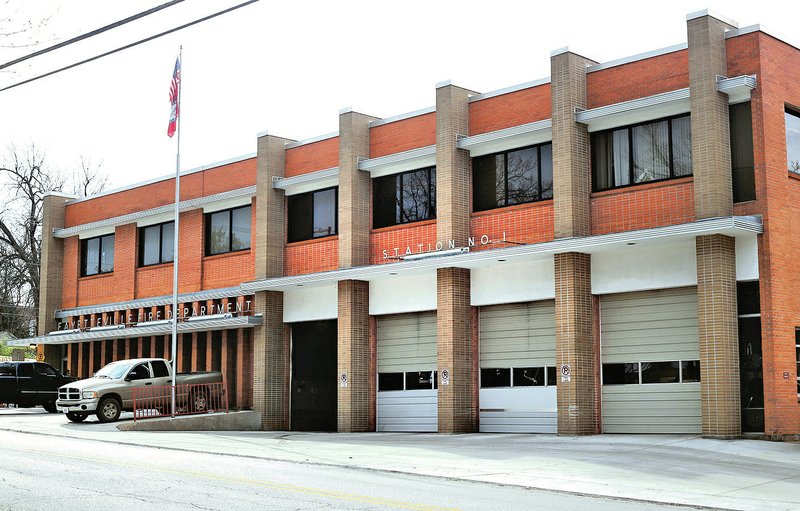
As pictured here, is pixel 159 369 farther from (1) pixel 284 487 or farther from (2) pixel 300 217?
(1) pixel 284 487

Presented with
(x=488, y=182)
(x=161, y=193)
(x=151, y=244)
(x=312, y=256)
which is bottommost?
(x=312, y=256)

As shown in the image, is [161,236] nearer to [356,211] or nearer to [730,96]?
[356,211]

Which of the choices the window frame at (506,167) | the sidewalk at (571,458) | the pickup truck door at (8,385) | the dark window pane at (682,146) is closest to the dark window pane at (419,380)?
the sidewalk at (571,458)

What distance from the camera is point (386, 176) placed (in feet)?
98.7

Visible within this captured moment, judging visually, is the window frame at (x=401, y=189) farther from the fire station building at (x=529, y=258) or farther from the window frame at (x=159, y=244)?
the window frame at (x=159, y=244)

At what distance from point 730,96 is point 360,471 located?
12.6 metres

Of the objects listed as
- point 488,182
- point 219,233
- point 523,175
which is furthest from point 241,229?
point 523,175

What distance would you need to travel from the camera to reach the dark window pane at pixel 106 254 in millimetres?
40250

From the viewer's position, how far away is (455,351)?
87.5 feet

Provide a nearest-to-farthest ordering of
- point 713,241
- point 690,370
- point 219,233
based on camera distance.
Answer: point 713,241, point 690,370, point 219,233

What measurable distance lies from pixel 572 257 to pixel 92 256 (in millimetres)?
24201

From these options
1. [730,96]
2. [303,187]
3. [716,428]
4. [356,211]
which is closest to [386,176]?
[356,211]

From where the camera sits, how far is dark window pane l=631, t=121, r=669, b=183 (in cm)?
2388

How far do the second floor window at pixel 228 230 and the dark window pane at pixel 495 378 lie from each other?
11.1 metres
